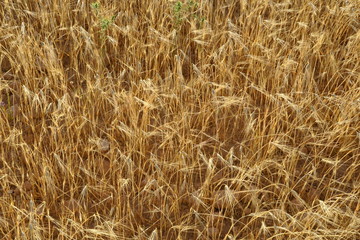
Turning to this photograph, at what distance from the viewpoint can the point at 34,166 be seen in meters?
2.10

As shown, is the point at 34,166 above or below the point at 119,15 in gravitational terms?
below

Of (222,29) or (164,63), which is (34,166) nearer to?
(164,63)

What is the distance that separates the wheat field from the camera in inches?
78.1

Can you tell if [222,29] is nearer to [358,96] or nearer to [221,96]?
[221,96]

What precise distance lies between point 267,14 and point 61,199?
1.83m

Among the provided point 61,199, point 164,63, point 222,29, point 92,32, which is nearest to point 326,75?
point 222,29

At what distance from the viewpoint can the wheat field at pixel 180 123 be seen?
6.51 feet

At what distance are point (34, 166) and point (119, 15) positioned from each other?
3.80 feet

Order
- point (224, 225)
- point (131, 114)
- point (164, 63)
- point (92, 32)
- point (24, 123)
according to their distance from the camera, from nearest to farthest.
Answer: point (224, 225), point (131, 114), point (24, 123), point (164, 63), point (92, 32)

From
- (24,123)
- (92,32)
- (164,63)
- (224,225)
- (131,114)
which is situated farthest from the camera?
(92,32)

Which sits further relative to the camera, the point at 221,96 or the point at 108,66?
the point at 108,66

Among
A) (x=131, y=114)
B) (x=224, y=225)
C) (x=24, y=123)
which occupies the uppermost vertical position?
(x=131, y=114)

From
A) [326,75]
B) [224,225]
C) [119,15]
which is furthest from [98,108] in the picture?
[326,75]

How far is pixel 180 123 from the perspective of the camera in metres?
2.37
